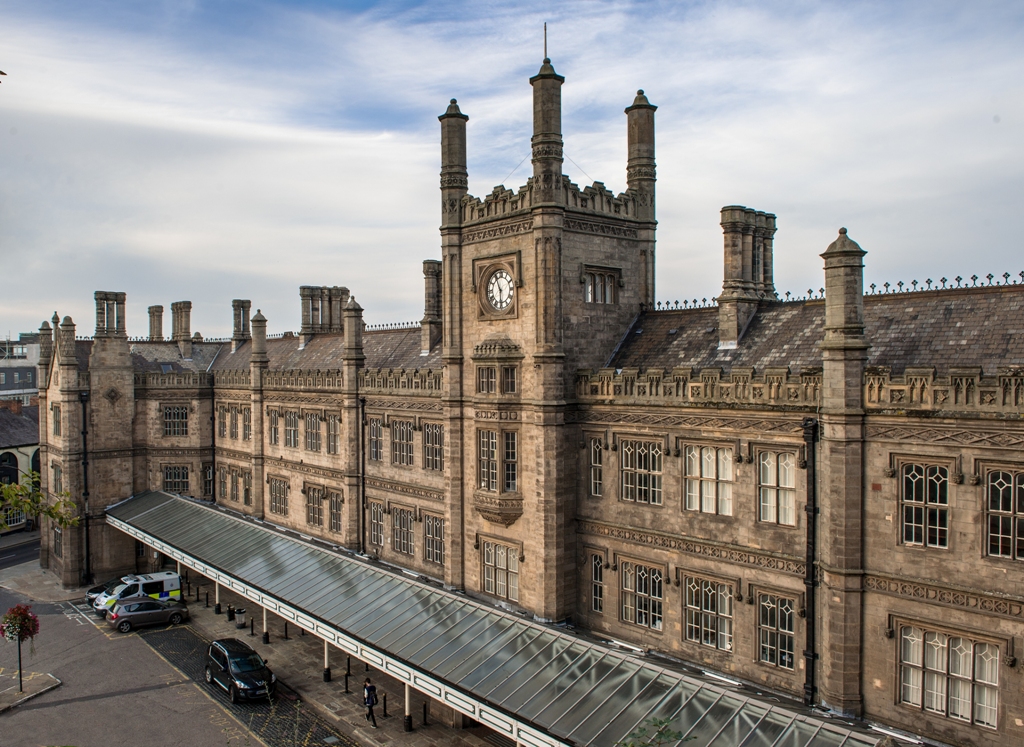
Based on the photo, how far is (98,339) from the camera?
49.9 m

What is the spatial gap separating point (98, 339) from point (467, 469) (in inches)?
1277

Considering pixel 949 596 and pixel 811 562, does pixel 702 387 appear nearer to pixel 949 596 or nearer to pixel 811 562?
pixel 811 562

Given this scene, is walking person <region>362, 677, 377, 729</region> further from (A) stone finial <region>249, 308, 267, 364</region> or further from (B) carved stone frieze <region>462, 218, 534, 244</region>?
(A) stone finial <region>249, 308, 267, 364</region>

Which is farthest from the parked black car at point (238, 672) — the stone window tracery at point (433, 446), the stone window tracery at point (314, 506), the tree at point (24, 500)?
the tree at point (24, 500)

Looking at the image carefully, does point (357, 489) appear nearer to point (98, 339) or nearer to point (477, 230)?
point (477, 230)

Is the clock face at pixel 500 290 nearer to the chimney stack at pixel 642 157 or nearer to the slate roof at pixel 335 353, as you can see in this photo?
the chimney stack at pixel 642 157

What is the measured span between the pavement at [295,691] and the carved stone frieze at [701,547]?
26.7 ft

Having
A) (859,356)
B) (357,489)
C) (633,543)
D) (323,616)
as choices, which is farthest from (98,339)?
(859,356)

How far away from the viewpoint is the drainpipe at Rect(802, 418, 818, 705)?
830 inches

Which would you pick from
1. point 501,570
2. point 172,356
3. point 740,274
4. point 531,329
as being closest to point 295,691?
point 501,570

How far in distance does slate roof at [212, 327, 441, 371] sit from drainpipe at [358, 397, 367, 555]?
3.09 m

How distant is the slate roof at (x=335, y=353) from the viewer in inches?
1554

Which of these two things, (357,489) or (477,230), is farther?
(357,489)

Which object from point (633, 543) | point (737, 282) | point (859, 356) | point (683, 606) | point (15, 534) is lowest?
point (15, 534)
